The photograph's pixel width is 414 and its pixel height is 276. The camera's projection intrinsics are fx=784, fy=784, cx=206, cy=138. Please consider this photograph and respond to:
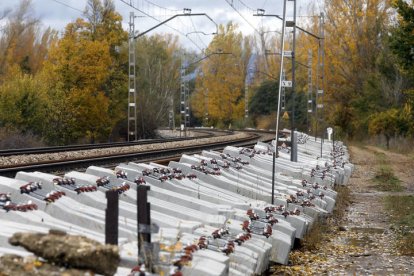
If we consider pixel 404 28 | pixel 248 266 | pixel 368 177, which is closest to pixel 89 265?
pixel 248 266

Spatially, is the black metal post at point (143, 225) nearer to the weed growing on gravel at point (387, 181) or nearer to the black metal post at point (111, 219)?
the black metal post at point (111, 219)

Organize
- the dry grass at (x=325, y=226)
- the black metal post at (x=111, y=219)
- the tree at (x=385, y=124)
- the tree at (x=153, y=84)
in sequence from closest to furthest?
1. the black metal post at (x=111, y=219)
2. the dry grass at (x=325, y=226)
3. the tree at (x=385, y=124)
4. the tree at (x=153, y=84)

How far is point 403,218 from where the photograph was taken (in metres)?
17.1

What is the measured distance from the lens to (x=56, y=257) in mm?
5570

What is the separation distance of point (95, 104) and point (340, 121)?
2432 centimetres

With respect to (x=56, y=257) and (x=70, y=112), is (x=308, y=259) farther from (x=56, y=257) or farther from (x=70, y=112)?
(x=70, y=112)

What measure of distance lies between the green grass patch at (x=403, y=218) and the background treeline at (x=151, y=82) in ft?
19.4

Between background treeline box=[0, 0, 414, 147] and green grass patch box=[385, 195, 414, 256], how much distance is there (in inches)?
232

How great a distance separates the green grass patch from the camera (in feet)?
43.6

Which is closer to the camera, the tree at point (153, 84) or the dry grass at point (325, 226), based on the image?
the dry grass at point (325, 226)

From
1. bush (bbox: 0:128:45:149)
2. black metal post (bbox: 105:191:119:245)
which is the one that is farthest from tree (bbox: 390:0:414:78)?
black metal post (bbox: 105:191:119:245)

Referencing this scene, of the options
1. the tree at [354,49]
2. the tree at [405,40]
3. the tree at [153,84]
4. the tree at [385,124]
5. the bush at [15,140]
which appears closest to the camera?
the tree at [405,40]

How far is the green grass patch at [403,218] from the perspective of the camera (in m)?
13.3

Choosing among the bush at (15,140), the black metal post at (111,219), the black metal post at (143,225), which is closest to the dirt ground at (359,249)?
the black metal post at (143,225)
